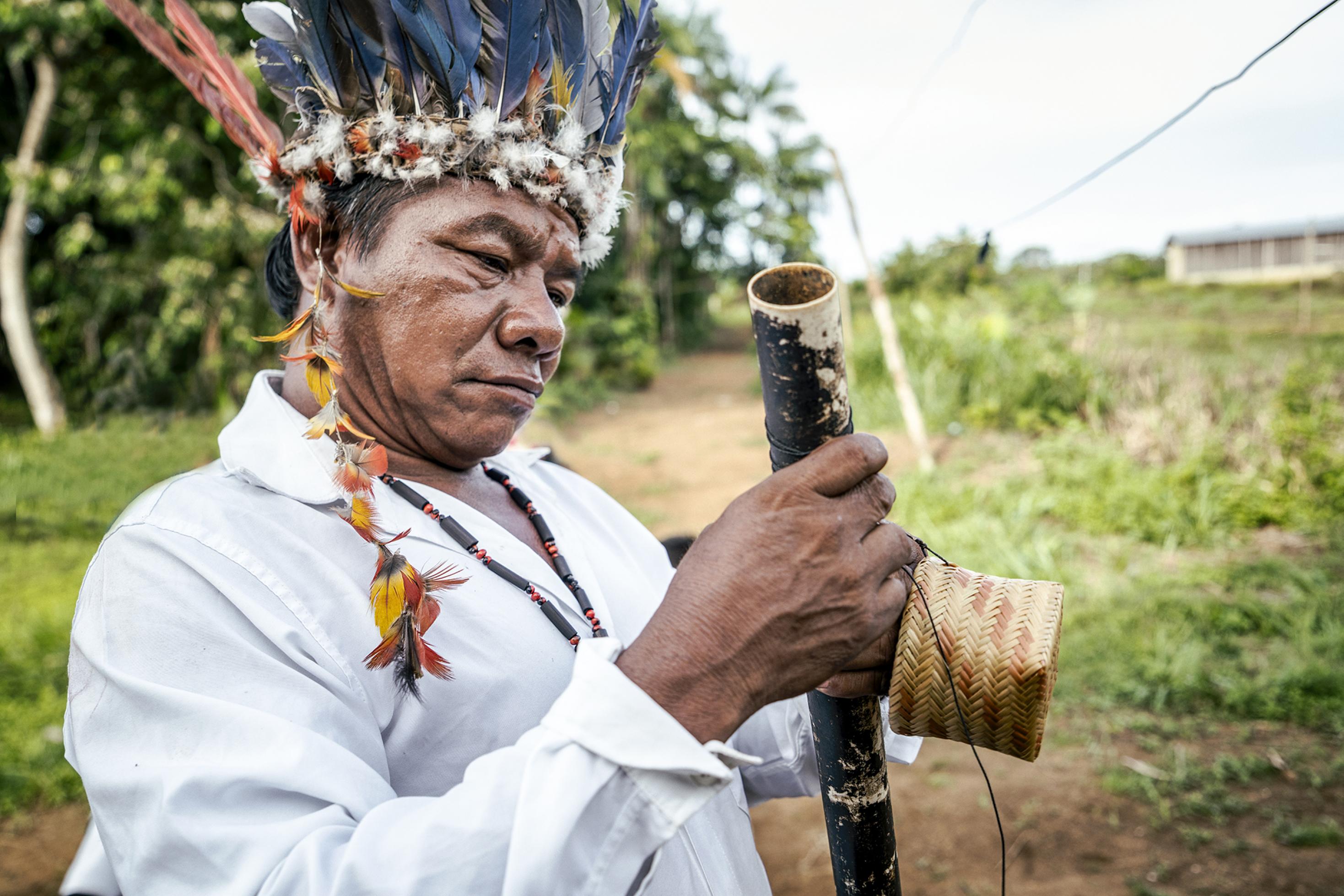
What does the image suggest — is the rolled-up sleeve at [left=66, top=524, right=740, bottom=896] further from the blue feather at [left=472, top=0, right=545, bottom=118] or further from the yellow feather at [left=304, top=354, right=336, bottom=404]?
the blue feather at [left=472, top=0, right=545, bottom=118]

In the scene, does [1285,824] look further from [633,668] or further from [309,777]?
[309,777]

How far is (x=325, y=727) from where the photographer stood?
111 centimetres

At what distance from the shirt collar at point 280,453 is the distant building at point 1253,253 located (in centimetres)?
2934

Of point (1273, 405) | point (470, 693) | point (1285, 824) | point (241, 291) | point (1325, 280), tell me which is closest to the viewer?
point (470, 693)

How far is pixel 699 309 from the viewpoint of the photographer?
2684 cm

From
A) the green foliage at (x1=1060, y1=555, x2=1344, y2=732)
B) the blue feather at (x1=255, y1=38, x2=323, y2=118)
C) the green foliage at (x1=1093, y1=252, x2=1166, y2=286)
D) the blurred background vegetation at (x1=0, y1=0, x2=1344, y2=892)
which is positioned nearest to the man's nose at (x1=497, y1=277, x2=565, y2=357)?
the blue feather at (x1=255, y1=38, x2=323, y2=118)

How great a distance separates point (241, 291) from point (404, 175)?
1064 cm

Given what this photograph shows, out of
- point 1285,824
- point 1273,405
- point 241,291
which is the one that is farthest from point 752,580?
point 241,291

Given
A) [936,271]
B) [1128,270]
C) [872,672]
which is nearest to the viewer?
[872,672]

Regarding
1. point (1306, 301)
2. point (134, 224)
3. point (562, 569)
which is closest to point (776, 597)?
point (562, 569)

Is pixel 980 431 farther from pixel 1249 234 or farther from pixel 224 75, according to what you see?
pixel 1249 234

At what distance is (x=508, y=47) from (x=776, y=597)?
1.13 m

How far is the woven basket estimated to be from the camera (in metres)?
1.24

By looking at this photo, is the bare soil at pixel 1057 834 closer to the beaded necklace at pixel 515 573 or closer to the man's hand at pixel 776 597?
the beaded necklace at pixel 515 573
